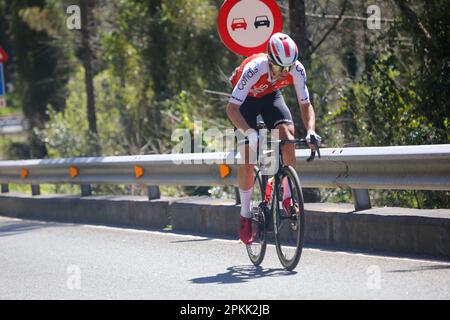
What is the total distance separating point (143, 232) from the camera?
11.5m

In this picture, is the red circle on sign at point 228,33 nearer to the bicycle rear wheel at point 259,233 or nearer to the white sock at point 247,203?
the bicycle rear wheel at point 259,233

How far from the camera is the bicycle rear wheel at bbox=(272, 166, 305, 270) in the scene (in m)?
7.69

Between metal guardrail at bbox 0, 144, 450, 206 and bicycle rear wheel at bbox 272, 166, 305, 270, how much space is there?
1.21m

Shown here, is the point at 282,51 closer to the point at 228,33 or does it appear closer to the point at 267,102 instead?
the point at 267,102

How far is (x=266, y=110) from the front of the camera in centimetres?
848

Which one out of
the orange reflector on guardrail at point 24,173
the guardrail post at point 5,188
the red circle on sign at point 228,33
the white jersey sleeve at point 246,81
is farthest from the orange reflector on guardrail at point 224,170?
the guardrail post at point 5,188

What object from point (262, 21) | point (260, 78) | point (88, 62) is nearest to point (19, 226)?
point (262, 21)

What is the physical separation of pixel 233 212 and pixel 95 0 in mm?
18969

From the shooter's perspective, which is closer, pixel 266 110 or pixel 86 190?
pixel 266 110

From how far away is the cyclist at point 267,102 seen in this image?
25.4ft

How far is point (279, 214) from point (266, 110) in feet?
3.20

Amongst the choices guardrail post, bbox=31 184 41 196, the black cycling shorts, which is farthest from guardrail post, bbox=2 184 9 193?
the black cycling shorts

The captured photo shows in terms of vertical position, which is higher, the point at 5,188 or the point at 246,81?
the point at 246,81

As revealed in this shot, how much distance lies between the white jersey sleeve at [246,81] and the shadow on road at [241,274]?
1.41 m
